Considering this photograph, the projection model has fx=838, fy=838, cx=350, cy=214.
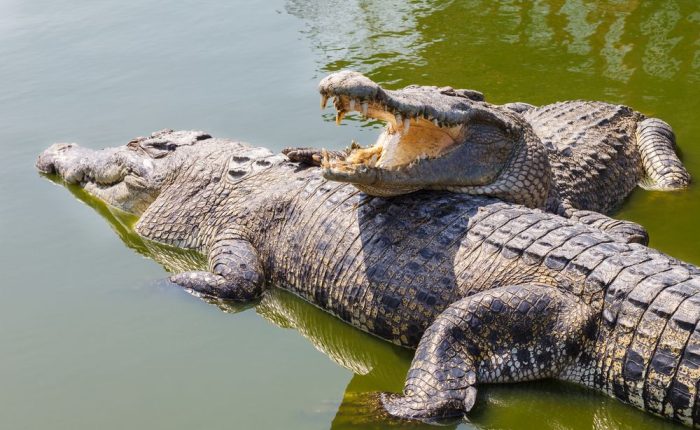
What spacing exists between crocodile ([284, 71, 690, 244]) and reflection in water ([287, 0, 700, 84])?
293 centimetres

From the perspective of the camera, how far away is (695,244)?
17.5 ft

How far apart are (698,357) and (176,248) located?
3.55 meters

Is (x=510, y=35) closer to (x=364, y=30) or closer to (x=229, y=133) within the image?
(x=364, y=30)

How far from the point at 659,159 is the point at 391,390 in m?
3.25

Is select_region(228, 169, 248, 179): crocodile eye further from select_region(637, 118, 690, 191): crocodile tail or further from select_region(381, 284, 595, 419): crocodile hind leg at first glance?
select_region(637, 118, 690, 191): crocodile tail

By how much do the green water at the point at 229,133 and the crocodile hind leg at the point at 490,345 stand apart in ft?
0.46

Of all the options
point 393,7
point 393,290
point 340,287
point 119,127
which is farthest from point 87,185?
point 393,7

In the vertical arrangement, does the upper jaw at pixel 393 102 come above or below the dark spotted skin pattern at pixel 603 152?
above

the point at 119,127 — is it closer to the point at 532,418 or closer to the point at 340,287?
the point at 340,287

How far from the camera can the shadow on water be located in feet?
12.4

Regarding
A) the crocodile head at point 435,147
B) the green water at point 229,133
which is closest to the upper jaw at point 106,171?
the green water at point 229,133

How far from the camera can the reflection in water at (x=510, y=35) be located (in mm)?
8562

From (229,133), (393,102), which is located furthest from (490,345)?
(229,133)

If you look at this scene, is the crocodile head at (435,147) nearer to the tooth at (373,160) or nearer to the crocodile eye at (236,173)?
the tooth at (373,160)
